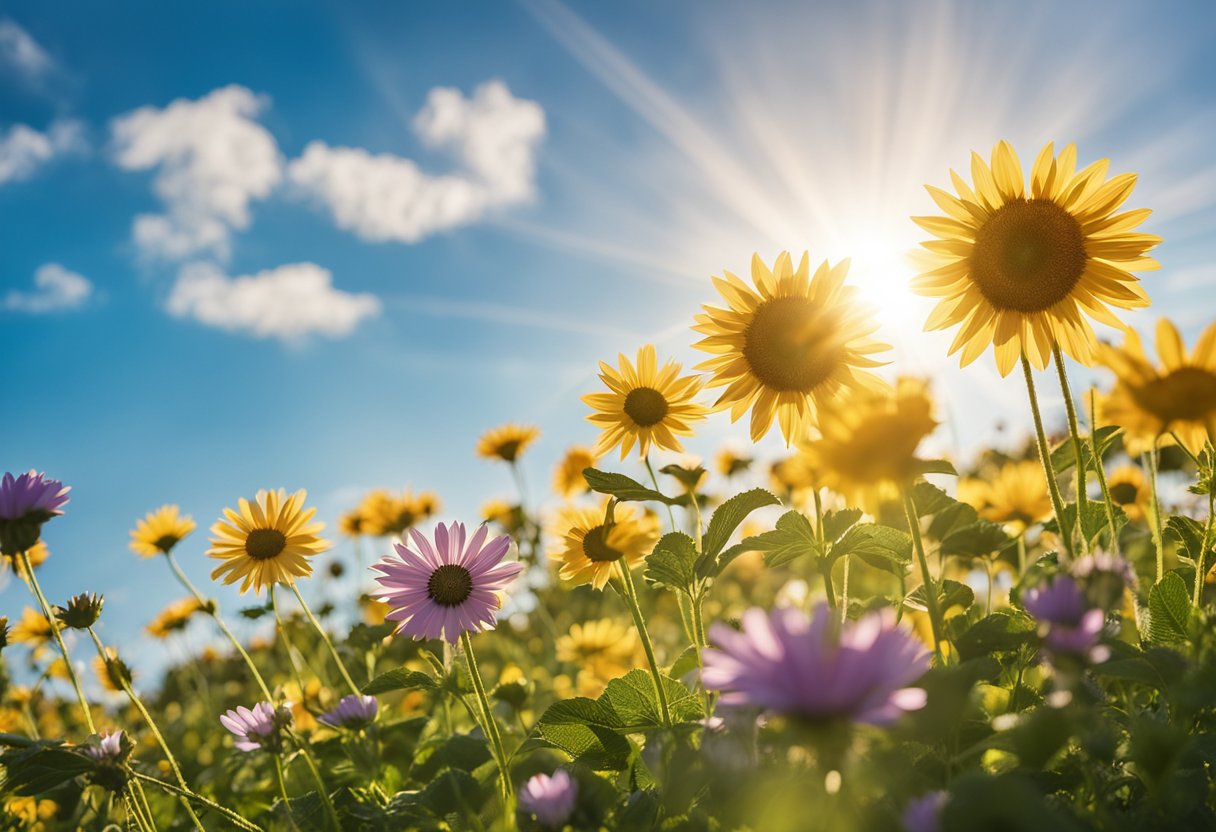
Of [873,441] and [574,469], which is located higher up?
[574,469]

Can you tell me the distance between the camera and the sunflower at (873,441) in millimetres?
1465

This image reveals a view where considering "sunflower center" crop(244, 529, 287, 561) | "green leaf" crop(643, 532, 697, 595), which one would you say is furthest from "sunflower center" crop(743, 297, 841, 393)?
"sunflower center" crop(244, 529, 287, 561)

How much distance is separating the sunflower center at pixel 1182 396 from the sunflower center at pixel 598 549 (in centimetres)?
128

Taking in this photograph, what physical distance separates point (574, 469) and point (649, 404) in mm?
2166

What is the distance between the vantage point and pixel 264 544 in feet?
9.87

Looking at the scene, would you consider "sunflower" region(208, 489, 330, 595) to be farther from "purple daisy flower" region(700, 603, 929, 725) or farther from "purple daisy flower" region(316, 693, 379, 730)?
"purple daisy flower" region(700, 603, 929, 725)

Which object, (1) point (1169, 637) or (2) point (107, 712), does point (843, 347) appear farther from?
(2) point (107, 712)

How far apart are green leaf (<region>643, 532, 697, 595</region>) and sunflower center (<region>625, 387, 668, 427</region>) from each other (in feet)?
2.78

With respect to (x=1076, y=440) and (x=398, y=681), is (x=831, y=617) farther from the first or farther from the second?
(x=398, y=681)

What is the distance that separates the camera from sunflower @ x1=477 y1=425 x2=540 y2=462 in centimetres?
606

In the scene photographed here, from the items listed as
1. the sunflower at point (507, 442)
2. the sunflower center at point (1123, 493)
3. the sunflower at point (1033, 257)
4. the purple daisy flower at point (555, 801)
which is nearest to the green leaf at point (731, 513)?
the purple daisy flower at point (555, 801)

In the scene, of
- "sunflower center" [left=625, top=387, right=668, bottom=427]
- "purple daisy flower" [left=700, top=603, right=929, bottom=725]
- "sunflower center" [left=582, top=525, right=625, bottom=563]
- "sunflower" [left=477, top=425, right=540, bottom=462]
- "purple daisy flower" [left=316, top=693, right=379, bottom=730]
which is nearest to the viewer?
"purple daisy flower" [left=700, top=603, right=929, bottom=725]

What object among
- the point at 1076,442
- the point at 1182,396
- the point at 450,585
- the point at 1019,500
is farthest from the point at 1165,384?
the point at 450,585

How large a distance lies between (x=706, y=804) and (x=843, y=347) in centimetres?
157
